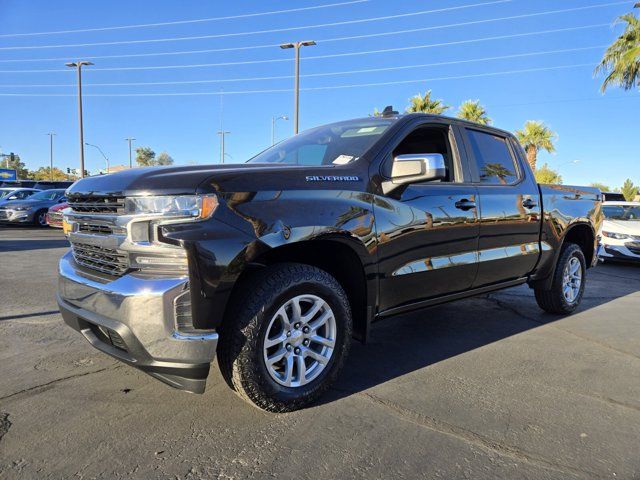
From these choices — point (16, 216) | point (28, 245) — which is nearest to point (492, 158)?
point (28, 245)

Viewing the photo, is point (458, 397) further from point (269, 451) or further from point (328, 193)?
point (328, 193)

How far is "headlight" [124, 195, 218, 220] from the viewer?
2498 millimetres

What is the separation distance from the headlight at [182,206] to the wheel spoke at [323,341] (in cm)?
102

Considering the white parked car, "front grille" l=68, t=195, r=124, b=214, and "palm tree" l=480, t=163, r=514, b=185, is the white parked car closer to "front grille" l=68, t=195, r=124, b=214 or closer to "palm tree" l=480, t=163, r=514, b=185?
"palm tree" l=480, t=163, r=514, b=185

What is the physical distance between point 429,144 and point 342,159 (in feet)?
3.43

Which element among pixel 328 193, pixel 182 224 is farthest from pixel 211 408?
pixel 328 193

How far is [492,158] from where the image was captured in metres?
4.59

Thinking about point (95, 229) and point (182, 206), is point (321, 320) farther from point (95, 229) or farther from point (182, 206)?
point (95, 229)

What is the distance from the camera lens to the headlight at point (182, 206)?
2.50m

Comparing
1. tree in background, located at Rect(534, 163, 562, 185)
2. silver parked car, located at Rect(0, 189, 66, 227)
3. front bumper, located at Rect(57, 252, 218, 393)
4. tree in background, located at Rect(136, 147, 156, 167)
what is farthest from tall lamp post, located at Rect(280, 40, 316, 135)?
tree in background, located at Rect(136, 147, 156, 167)

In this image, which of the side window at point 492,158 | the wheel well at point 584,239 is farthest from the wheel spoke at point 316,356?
the wheel well at point 584,239

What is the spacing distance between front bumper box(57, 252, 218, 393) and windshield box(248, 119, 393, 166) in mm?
1558

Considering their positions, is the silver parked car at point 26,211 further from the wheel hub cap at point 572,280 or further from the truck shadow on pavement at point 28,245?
the wheel hub cap at point 572,280

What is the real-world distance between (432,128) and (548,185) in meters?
1.90
